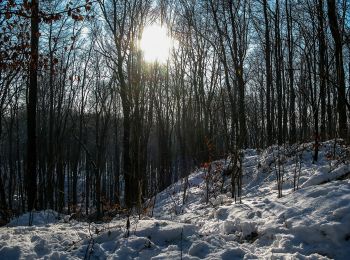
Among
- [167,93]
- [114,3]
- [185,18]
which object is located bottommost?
[167,93]

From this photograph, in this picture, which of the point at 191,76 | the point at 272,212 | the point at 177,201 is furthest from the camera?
the point at 191,76

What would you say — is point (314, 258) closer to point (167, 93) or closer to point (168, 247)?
point (168, 247)

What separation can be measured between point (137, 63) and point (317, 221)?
12.8 meters

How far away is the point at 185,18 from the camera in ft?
63.6

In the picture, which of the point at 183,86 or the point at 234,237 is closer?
the point at 234,237

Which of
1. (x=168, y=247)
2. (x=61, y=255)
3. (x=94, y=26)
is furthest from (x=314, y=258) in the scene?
(x=94, y=26)

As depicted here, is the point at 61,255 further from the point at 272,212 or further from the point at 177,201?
the point at 177,201

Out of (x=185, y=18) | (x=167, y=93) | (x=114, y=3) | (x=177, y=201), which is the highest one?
(x=185, y=18)

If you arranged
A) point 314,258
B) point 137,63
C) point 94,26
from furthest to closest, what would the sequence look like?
point 94,26 < point 137,63 < point 314,258

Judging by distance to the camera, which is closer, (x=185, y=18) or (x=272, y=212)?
(x=272, y=212)

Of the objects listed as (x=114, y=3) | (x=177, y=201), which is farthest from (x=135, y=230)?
(x=114, y=3)

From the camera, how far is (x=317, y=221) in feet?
12.3

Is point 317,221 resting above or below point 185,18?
below

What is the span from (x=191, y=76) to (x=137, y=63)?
19.4 ft
